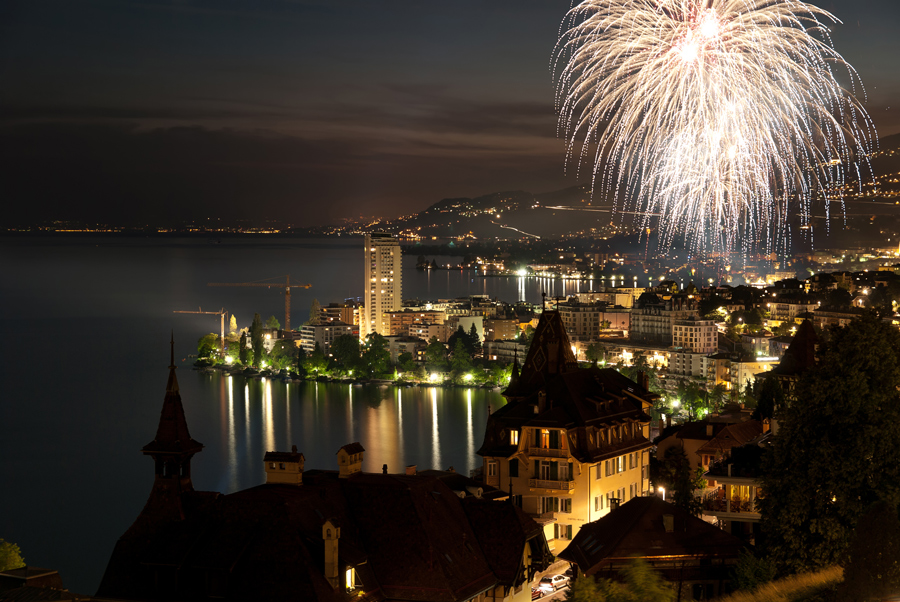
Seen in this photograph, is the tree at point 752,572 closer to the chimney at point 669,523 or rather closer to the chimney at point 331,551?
the chimney at point 669,523

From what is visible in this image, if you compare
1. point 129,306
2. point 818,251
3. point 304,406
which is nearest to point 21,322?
point 129,306

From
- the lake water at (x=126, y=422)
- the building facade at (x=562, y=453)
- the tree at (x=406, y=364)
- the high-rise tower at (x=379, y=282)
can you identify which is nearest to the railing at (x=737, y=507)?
the building facade at (x=562, y=453)

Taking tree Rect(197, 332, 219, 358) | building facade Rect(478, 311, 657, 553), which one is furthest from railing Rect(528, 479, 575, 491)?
tree Rect(197, 332, 219, 358)

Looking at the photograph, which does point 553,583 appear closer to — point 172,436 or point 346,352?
point 172,436

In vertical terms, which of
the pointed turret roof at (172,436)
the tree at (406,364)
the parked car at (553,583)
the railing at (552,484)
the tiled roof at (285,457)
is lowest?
the tree at (406,364)

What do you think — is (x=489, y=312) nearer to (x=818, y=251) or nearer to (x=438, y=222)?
(x=818, y=251)

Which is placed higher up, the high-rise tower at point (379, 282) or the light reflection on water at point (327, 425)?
the high-rise tower at point (379, 282)
